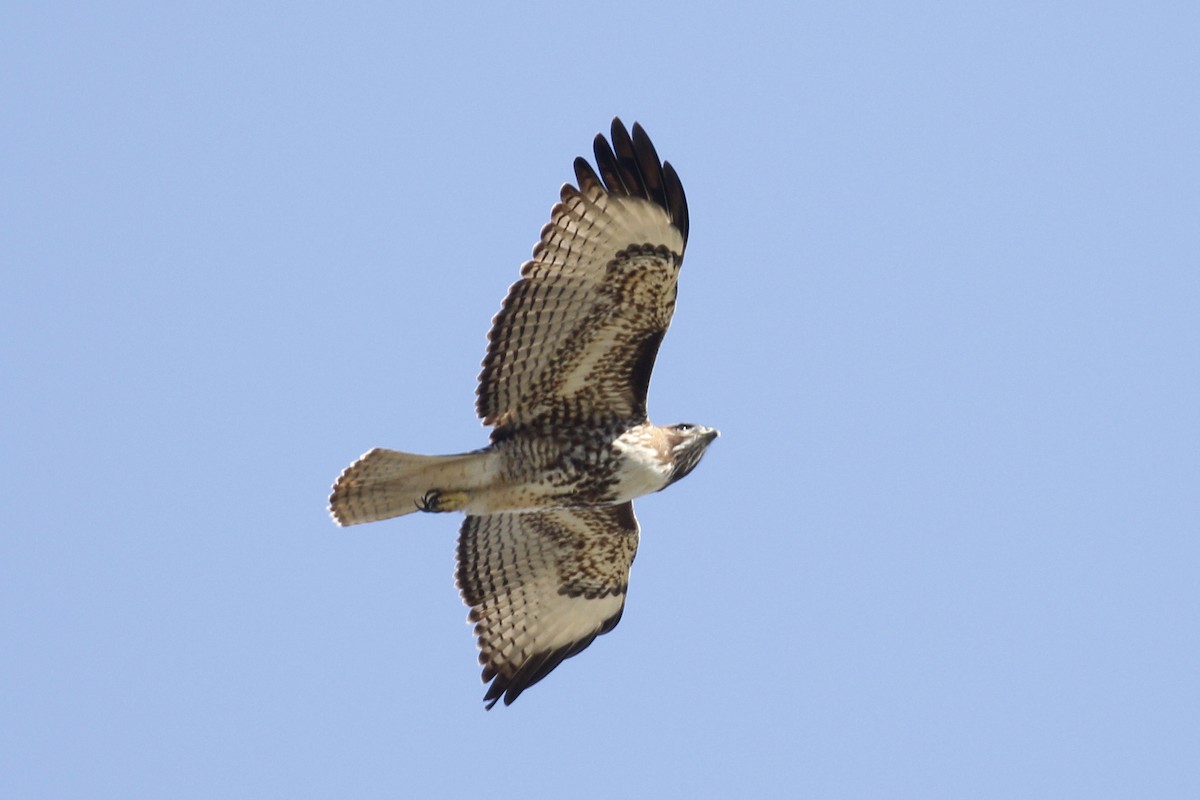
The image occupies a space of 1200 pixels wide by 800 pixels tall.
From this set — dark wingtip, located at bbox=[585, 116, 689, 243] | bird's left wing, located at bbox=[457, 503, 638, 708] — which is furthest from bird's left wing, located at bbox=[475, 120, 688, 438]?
bird's left wing, located at bbox=[457, 503, 638, 708]

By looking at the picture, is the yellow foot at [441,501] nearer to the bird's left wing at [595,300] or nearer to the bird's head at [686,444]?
the bird's left wing at [595,300]

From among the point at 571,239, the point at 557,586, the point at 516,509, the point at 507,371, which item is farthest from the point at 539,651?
the point at 571,239

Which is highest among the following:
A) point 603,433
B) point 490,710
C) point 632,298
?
point 632,298

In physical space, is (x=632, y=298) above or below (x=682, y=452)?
above

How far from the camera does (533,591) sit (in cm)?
1088

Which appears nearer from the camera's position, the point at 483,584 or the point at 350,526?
the point at 350,526

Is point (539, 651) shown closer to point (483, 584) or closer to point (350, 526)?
point (483, 584)

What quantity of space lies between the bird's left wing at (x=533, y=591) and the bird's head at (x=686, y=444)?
104 centimetres

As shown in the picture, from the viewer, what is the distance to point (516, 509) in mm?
9969

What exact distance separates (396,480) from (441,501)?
0.27 m

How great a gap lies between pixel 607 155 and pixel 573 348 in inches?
42.0

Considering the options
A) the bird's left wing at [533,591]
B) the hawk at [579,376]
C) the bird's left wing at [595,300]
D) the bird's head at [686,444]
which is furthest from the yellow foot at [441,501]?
the bird's head at [686,444]

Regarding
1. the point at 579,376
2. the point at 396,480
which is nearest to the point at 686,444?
the point at 579,376

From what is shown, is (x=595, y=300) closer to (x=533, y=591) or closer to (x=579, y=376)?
(x=579, y=376)
